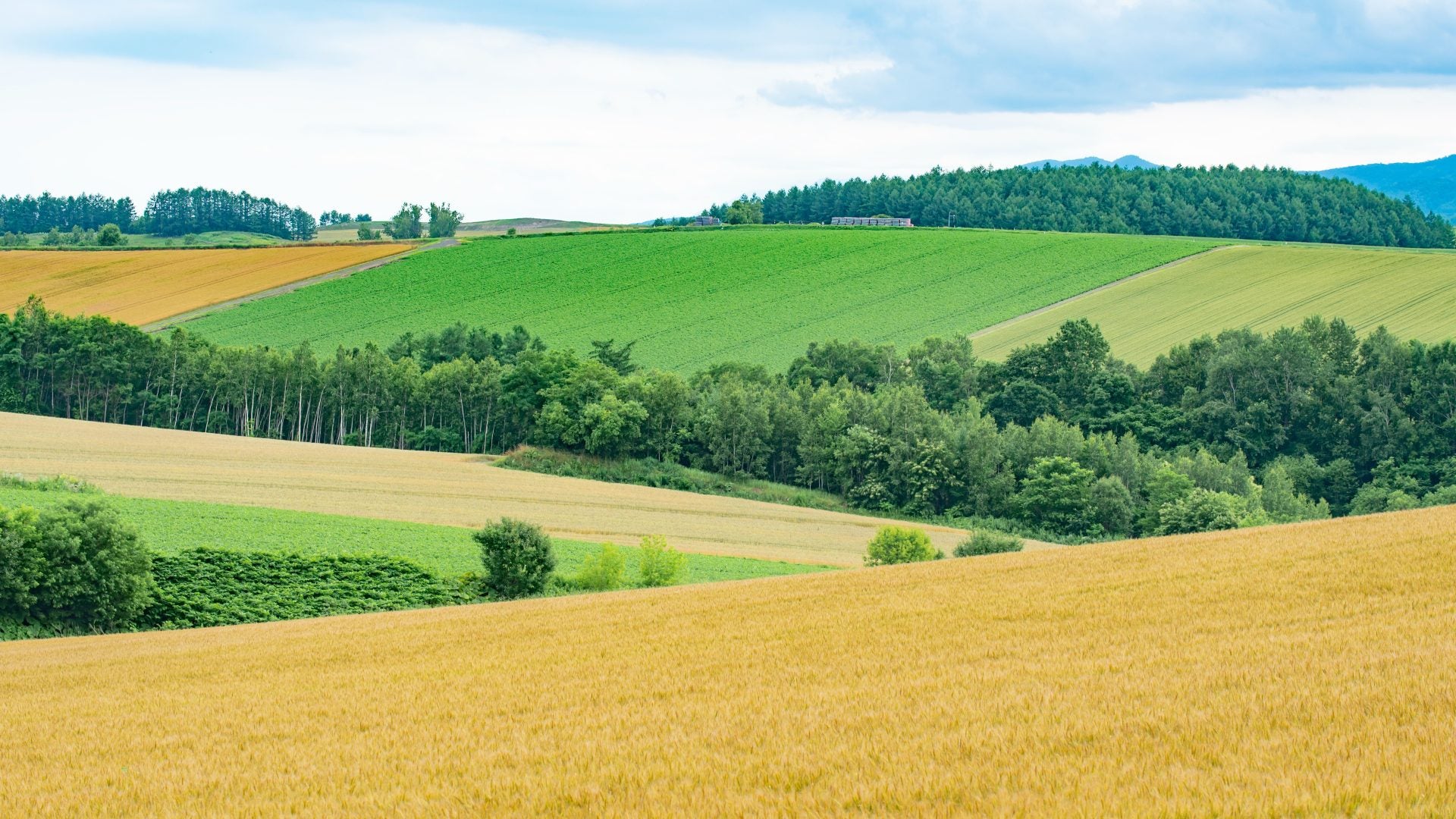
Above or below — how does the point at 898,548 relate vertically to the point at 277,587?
above

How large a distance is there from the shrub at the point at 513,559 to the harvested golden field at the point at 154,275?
86.1m

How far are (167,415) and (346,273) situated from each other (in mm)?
41892

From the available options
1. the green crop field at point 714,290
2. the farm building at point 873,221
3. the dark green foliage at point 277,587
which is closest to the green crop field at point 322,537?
the dark green foliage at point 277,587

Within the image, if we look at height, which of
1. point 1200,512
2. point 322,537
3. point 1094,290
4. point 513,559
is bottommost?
point 322,537

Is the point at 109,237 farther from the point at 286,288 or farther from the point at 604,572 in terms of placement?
the point at 604,572

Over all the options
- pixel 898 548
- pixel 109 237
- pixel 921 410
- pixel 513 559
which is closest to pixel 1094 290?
pixel 921 410

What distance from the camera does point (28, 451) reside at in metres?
66.8

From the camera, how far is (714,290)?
428ft

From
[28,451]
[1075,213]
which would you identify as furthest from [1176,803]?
[1075,213]

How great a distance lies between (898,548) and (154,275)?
111014 millimetres

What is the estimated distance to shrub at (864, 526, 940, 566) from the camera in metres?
49.9

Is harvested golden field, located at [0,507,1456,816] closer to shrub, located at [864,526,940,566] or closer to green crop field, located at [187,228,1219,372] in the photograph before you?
shrub, located at [864,526,940,566]

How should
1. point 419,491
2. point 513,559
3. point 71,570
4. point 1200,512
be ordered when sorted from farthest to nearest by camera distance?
point 419,491 → point 1200,512 → point 513,559 → point 71,570

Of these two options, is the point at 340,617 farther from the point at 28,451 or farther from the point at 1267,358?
the point at 1267,358
